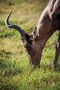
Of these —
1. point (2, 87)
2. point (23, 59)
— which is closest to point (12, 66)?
point (23, 59)

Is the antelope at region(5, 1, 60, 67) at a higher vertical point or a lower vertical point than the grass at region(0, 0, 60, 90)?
higher

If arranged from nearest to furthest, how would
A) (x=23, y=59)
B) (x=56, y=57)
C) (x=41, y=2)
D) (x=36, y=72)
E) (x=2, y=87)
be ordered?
(x=2, y=87) < (x=36, y=72) < (x=56, y=57) < (x=23, y=59) < (x=41, y=2)

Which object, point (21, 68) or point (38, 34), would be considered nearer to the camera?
point (38, 34)

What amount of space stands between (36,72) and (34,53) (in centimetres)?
54

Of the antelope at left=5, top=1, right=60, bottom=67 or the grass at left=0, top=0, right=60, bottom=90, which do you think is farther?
the antelope at left=5, top=1, right=60, bottom=67

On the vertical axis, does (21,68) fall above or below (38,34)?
below

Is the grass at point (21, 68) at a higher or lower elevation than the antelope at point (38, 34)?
lower

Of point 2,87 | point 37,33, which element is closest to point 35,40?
point 37,33

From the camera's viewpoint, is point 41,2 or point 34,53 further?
point 41,2

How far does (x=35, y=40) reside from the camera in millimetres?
9391

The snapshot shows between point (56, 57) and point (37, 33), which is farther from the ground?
point (37, 33)

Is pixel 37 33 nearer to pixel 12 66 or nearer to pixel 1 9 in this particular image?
pixel 12 66

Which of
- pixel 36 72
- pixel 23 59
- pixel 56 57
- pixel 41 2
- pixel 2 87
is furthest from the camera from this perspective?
pixel 41 2

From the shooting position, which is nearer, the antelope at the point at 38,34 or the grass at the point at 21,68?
the grass at the point at 21,68
